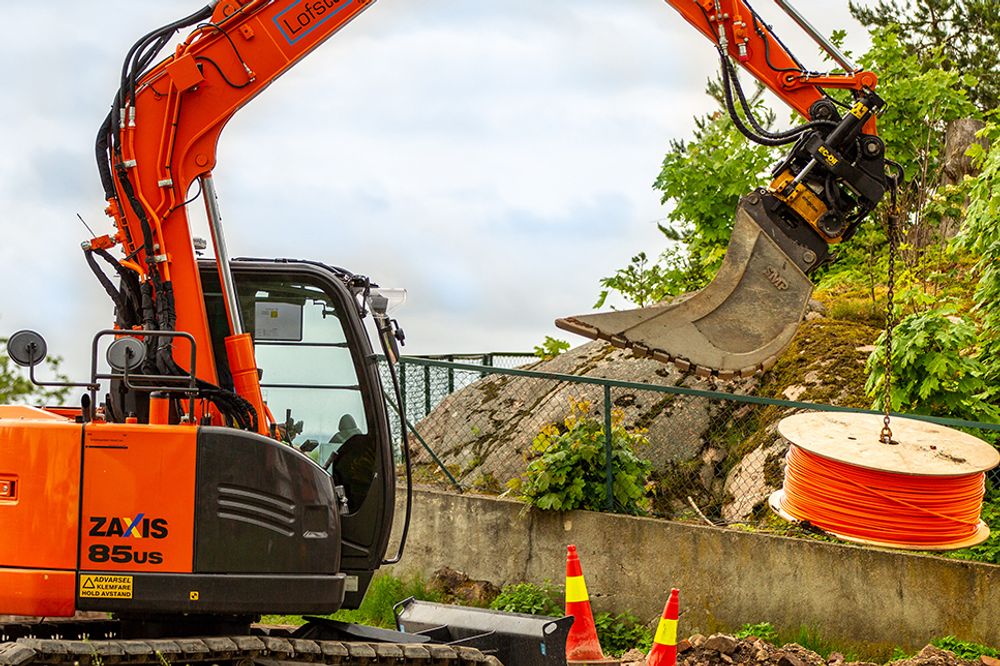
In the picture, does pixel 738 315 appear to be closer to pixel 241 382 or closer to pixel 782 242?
pixel 782 242

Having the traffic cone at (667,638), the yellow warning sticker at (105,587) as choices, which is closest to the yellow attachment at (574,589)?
the traffic cone at (667,638)

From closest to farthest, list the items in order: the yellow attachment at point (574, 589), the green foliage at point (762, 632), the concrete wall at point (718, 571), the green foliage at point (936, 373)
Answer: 1. the yellow attachment at point (574, 589)
2. the concrete wall at point (718, 571)
3. the green foliage at point (762, 632)
4. the green foliage at point (936, 373)

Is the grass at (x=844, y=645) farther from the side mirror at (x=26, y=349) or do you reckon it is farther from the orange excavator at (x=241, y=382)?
the side mirror at (x=26, y=349)

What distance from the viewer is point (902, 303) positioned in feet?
41.9

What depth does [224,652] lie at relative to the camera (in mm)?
6430

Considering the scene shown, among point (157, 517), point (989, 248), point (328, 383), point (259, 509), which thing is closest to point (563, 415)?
point (989, 248)

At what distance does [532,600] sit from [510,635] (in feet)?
10.3

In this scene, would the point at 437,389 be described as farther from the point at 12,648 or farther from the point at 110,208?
the point at 12,648

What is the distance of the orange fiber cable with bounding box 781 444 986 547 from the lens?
762cm

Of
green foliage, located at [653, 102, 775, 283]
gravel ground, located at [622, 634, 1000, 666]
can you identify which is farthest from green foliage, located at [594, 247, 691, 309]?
gravel ground, located at [622, 634, 1000, 666]

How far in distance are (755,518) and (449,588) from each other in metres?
2.63

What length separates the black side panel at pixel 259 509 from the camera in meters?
6.38

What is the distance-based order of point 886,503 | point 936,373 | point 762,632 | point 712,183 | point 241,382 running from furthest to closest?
point 712,183 → point 936,373 → point 762,632 → point 886,503 → point 241,382

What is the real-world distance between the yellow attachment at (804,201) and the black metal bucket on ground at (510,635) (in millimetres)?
2741
